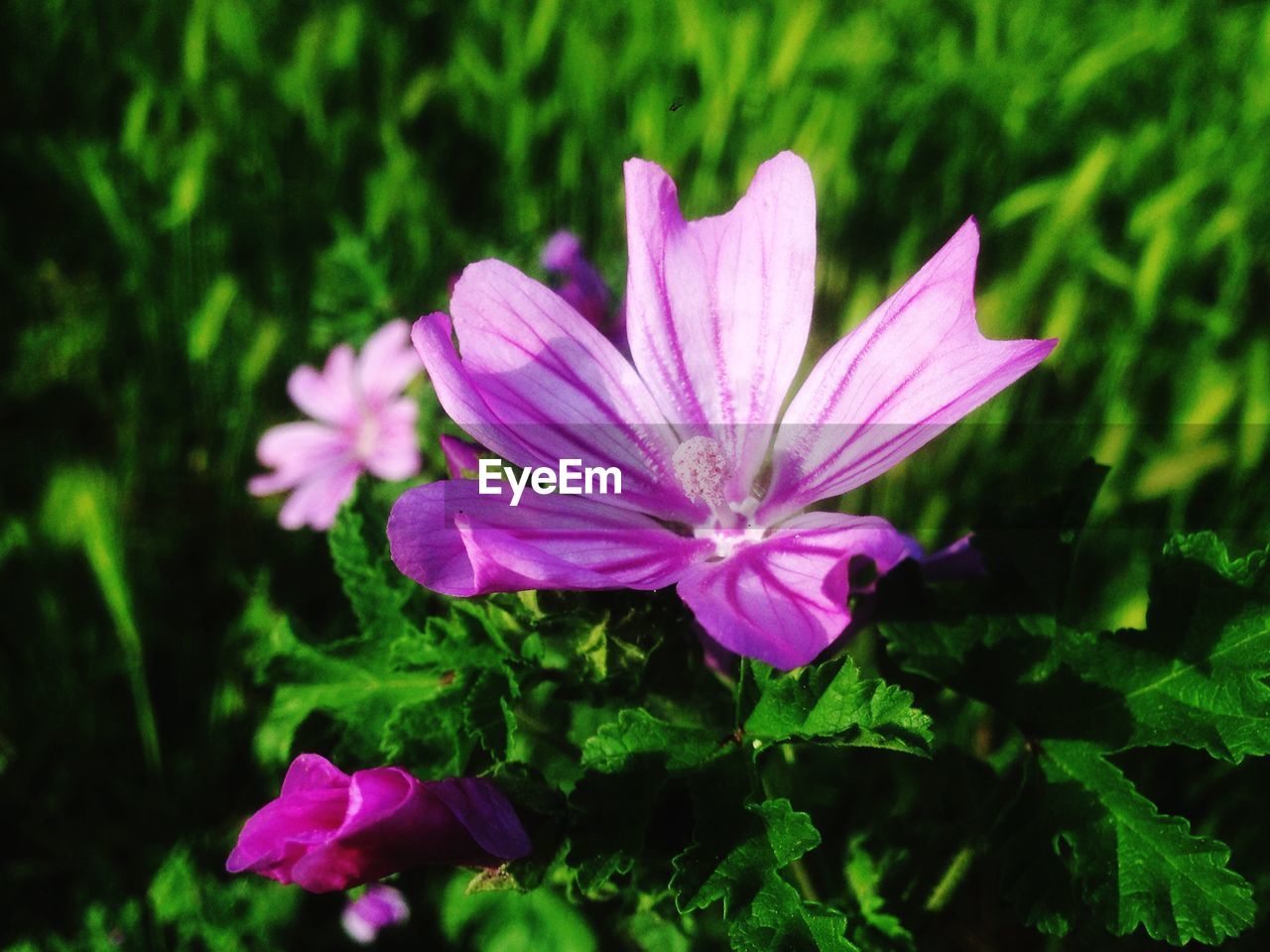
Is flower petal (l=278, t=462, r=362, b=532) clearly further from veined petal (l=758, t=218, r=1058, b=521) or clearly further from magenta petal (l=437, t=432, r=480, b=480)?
veined petal (l=758, t=218, r=1058, b=521)

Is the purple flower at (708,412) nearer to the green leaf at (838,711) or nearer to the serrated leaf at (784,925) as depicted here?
the green leaf at (838,711)

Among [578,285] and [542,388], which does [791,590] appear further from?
[578,285]

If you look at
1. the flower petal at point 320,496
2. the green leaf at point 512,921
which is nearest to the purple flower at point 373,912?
the green leaf at point 512,921

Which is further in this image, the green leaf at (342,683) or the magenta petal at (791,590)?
the green leaf at (342,683)

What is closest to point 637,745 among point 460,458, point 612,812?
point 612,812

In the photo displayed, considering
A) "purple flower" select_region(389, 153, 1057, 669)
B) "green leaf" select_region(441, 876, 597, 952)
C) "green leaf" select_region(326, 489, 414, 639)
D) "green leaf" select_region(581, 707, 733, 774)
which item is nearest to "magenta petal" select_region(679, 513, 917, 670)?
"purple flower" select_region(389, 153, 1057, 669)

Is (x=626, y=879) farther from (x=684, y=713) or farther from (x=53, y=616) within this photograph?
(x=53, y=616)
